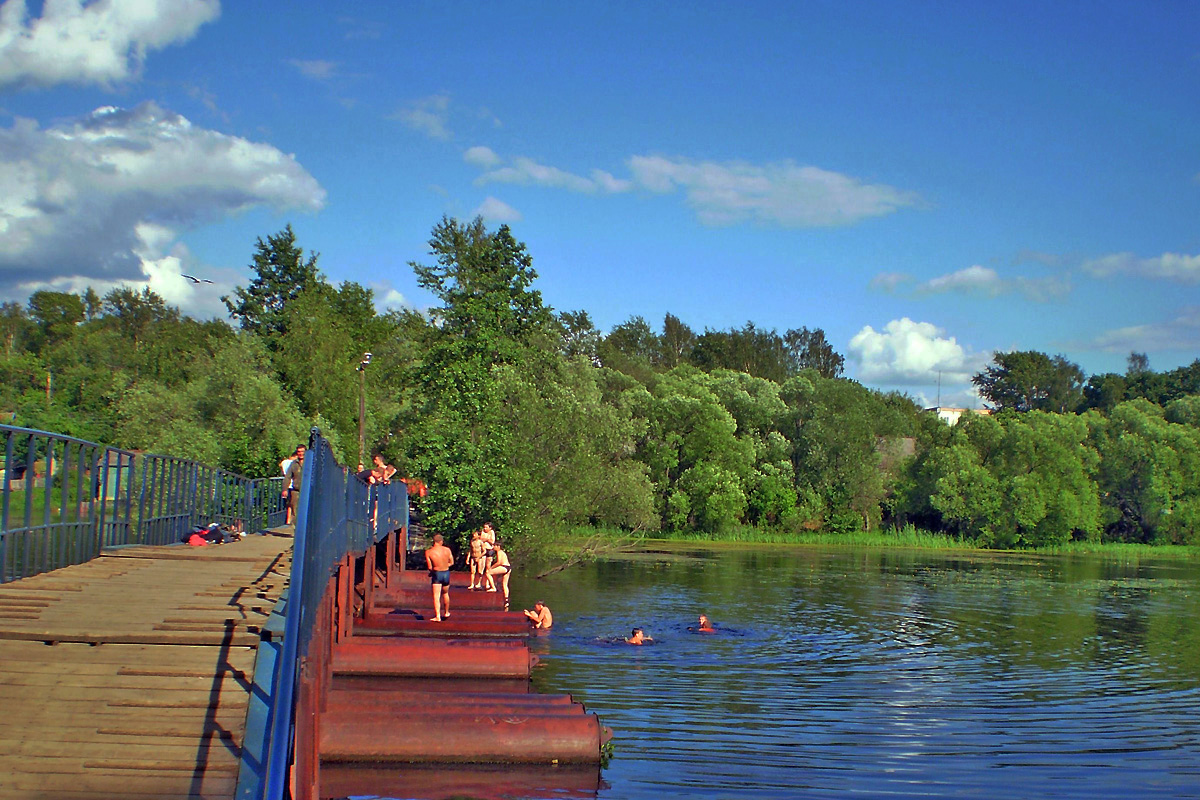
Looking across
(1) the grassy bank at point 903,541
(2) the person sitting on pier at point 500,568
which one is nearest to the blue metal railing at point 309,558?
(2) the person sitting on pier at point 500,568

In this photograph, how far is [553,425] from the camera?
41.3 metres

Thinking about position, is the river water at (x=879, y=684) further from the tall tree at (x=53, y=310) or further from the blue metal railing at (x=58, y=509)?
the tall tree at (x=53, y=310)

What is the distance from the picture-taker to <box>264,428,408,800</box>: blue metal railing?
529 centimetres

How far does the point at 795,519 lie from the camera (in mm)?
66250

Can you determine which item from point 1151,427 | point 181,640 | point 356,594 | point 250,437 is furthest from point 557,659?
point 1151,427

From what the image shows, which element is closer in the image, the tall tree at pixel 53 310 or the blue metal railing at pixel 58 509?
the blue metal railing at pixel 58 509

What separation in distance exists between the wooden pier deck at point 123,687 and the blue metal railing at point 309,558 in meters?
0.56

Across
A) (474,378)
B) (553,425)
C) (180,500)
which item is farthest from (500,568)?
(474,378)

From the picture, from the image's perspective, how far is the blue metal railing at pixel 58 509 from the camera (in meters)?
11.5

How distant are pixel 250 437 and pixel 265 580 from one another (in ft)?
125

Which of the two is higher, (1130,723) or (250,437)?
(250,437)

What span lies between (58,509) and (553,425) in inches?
1097

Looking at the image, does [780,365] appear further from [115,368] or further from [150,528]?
[150,528]

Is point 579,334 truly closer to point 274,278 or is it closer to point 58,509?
point 274,278
